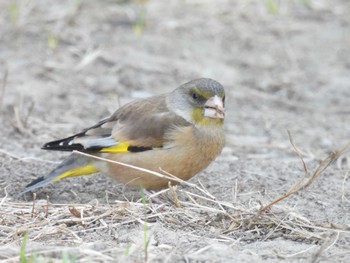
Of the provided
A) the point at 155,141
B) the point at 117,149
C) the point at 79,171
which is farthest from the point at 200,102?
the point at 79,171

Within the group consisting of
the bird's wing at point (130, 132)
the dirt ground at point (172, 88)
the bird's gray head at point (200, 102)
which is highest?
the bird's gray head at point (200, 102)

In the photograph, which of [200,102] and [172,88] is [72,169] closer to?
[200,102]

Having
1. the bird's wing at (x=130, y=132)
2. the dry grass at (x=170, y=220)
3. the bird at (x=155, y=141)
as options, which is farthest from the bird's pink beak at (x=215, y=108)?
the dry grass at (x=170, y=220)

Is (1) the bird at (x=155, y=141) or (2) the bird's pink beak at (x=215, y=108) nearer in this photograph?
(1) the bird at (x=155, y=141)

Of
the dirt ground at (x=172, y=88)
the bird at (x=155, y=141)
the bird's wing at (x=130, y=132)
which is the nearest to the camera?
the dirt ground at (x=172, y=88)

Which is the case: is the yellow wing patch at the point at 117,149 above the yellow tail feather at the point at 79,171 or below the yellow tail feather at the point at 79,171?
above

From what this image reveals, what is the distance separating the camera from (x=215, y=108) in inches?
242

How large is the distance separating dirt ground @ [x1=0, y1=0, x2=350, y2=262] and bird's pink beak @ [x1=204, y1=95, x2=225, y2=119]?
532 mm

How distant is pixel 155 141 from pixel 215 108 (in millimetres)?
492

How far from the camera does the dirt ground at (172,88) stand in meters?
4.98

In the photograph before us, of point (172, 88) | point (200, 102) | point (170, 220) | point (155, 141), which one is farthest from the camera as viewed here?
point (172, 88)

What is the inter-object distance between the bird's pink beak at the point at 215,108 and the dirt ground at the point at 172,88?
53cm

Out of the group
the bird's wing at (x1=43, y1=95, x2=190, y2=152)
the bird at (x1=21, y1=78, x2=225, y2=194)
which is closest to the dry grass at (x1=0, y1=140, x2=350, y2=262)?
the bird at (x1=21, y1=78, x2=225, y2=194)

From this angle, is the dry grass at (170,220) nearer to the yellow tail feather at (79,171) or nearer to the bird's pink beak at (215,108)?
the yellow tail feather at (79,171)
